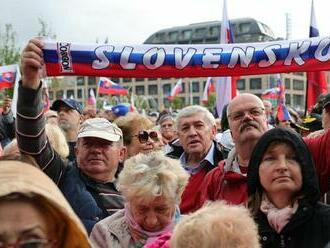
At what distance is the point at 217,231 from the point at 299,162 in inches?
36.1

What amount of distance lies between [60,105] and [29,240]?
4.60 m

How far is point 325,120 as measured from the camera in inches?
141

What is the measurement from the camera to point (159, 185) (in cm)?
276

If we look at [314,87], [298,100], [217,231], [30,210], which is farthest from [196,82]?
[30,210]

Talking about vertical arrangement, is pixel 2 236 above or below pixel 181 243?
above

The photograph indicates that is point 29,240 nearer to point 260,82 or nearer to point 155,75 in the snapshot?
point 155,75

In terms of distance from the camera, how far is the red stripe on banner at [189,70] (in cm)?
356

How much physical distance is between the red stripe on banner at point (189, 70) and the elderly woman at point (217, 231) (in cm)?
168

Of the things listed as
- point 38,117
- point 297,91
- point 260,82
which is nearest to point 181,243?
point 38,117

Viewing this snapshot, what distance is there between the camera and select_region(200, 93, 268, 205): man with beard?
11.2 ft

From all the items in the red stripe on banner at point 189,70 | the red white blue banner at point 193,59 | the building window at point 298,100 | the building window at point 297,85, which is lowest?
the building window at point 298,100

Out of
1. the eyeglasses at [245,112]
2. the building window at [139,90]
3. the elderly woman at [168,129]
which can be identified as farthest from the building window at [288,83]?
the eyeglasses at [245,112]

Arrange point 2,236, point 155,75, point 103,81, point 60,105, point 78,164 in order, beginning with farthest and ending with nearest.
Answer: point 103,81 < point 60,105 < point 155,75 < point 78,164 < point 2,236

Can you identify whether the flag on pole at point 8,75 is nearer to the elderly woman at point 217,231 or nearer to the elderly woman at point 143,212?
the elderly woman at point 143,212
